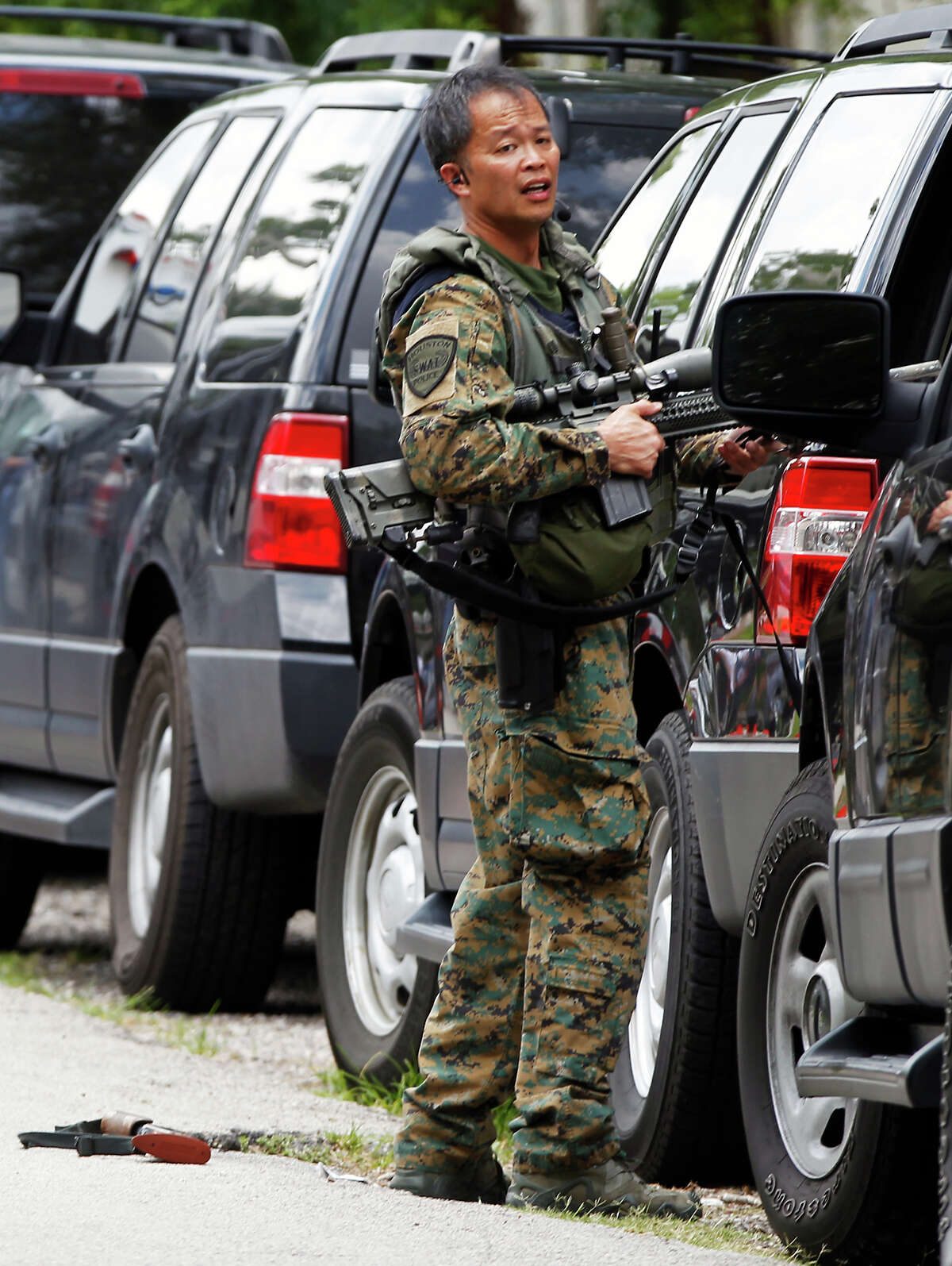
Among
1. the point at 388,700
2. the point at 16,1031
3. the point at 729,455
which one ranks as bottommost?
the point at 16,1031

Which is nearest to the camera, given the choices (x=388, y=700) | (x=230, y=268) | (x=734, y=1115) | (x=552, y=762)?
(x=552, y=762)

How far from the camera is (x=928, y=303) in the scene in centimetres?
471

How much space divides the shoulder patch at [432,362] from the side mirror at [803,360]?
0.60 meters

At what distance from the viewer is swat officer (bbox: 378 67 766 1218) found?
14.2ft

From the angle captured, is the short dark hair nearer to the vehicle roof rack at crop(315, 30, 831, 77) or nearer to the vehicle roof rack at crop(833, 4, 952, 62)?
the vehicle roof rack at crop(833, 4, 952, 62)

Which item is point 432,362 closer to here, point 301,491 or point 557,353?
point 557,353

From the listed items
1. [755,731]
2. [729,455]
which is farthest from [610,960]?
[729,455]

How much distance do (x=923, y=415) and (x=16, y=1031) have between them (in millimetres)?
3682

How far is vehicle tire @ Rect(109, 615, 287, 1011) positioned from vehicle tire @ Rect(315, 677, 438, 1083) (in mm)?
858

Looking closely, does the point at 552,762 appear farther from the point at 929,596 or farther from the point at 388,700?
the point at 388,700

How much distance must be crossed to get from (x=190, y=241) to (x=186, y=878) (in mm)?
2028

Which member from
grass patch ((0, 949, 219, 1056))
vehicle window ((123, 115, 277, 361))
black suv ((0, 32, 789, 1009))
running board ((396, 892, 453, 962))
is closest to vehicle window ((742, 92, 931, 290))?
running board ((396, 892, 453, 962))

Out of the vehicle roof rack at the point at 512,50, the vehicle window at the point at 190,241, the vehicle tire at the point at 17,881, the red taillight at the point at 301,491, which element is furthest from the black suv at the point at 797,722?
the vehicle tire at the point at 17,881

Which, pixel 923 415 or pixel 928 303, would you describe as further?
pixel 928 303
